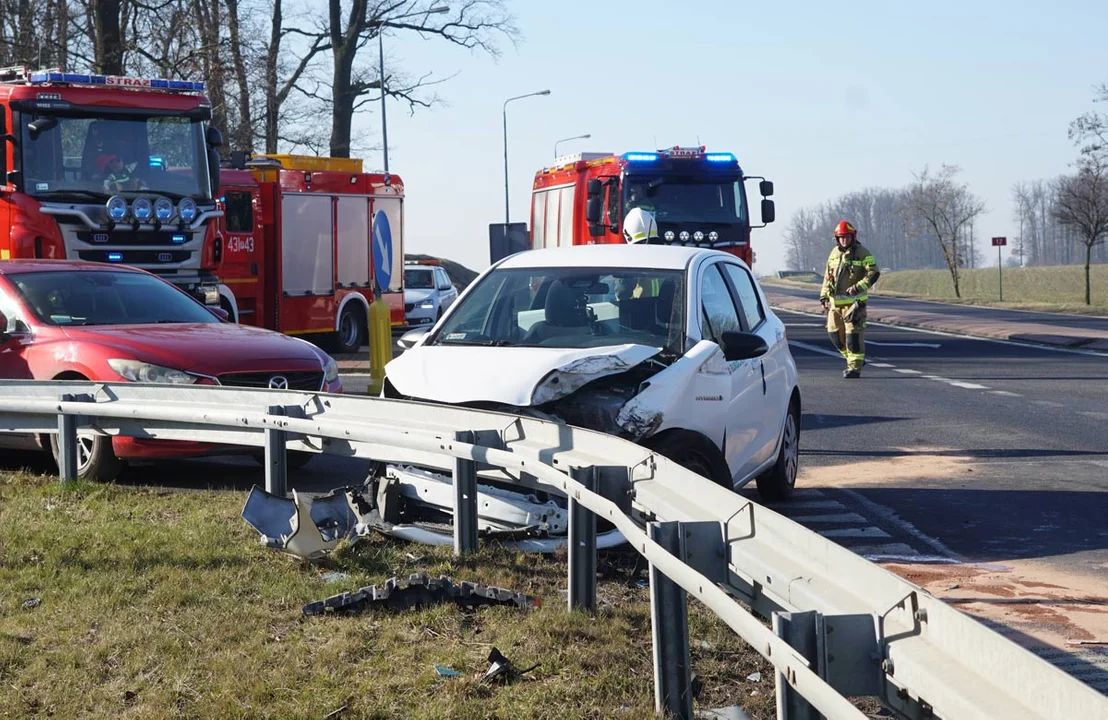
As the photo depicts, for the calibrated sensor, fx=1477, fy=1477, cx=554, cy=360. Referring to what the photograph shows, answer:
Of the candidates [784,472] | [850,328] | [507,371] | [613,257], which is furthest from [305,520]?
[850,328]

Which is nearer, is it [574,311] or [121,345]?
[574,311]

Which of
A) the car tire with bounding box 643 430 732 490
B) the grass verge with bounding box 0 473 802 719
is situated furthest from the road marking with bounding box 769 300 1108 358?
the grass verge with bounding box 0 473 802 719

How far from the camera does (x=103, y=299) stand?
10.8 m

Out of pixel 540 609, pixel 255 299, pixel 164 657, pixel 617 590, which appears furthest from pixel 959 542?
pixel 255 299

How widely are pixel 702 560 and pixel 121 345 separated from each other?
6315 millimetres

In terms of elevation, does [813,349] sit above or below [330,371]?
below

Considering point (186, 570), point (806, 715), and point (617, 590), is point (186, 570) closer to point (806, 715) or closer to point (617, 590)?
point (617, 590)

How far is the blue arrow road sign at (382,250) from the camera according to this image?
83.8 ft

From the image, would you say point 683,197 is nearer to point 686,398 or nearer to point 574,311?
point 574,311

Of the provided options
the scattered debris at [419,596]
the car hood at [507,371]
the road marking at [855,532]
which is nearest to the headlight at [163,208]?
the car hood at [507,371]

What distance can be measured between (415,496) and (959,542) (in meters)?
3.09

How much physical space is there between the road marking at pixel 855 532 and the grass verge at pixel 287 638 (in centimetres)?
175

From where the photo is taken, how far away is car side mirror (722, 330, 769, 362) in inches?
311

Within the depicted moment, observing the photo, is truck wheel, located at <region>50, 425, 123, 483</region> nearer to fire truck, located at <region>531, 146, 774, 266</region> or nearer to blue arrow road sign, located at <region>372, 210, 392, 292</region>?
fire truck, located at <region>531, 146, 774, 266</region>
